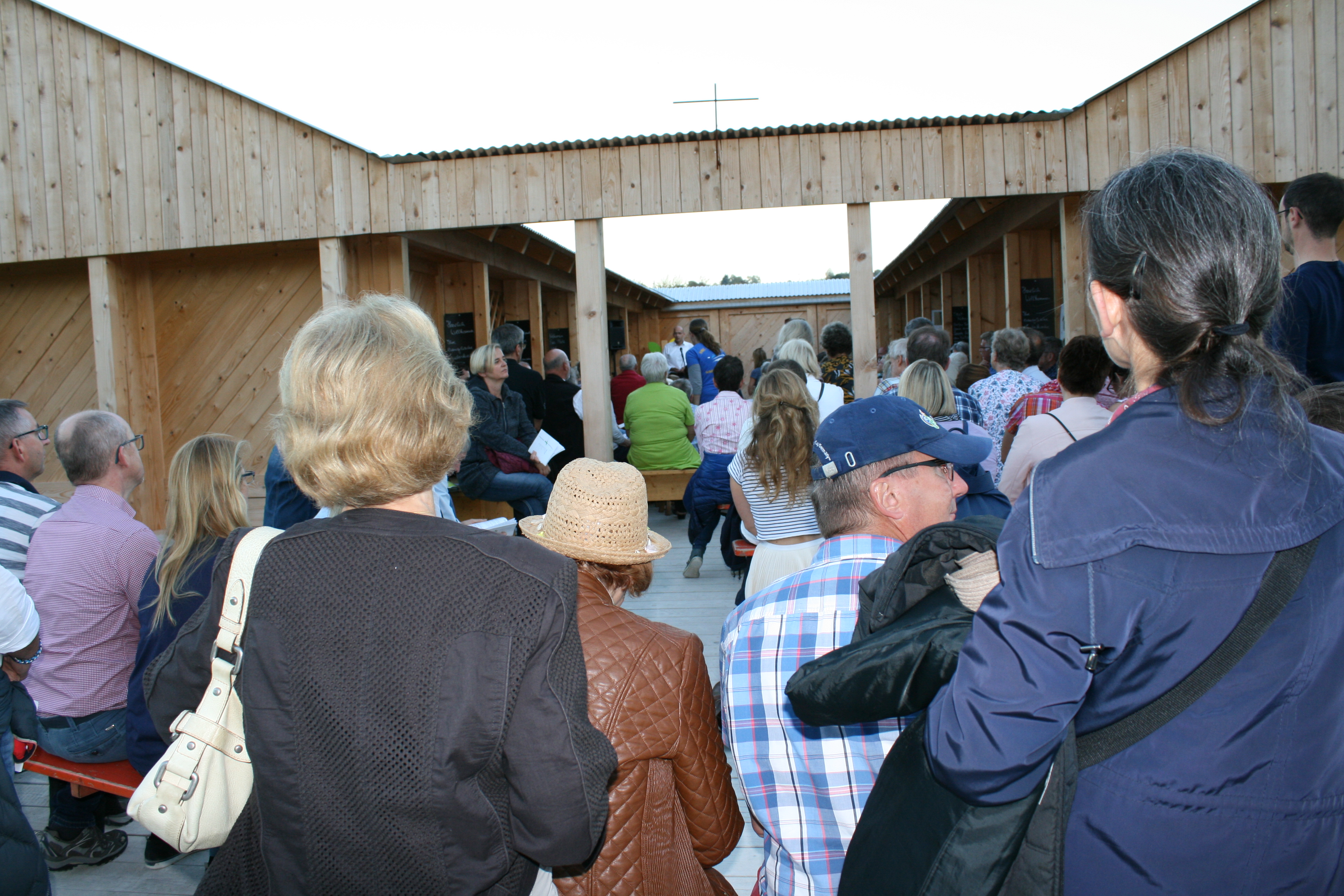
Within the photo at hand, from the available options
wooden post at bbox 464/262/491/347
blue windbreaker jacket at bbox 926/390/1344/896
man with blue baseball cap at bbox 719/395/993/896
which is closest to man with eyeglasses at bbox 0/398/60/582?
man with blue baseball cap at bbox 719/395/993/896

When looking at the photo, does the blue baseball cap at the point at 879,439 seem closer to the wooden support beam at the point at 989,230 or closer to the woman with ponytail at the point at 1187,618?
the woman with ponytail at the point at 1187,618

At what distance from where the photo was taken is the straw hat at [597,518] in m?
2.01

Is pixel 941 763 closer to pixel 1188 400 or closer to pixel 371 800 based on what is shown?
pixel 1188 400

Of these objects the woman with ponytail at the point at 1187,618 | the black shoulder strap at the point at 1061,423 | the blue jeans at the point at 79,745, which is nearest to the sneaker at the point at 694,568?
the black shoulder strap at the point at 1061,423

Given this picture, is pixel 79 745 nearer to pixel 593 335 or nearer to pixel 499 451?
pixel 499 451

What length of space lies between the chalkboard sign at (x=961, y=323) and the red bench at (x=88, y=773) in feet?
42.2

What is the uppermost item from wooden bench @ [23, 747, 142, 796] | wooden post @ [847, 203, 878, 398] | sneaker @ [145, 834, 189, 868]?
wooden post @ [847, 203, 878, 398]

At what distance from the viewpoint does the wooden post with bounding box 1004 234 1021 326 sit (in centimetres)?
1082

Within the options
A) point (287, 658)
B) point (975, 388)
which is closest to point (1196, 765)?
point (287, 658)

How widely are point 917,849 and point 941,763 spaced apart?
0.54 feet

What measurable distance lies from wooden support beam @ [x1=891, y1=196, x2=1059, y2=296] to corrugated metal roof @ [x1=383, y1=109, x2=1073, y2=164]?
129 centimetres

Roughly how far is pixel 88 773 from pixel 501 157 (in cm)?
654

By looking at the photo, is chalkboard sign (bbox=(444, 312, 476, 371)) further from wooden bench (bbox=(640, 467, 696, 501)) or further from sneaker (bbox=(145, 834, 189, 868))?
sneaker (bbox=(145, 834, 189, 868))

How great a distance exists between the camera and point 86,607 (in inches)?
121
